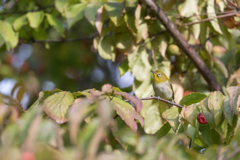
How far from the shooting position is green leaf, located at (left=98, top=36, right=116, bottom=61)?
2566mm

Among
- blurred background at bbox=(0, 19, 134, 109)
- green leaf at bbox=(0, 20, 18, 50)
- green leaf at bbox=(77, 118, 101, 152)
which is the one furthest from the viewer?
blurred background at bbox=(0, 19, 134, 109)

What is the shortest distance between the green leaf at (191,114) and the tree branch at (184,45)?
3.60 feet

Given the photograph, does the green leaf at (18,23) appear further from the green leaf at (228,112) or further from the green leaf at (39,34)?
the green leaf at (228,112)

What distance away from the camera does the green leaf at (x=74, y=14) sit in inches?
98.1

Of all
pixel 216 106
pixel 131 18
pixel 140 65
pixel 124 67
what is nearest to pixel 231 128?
pixel 216 106

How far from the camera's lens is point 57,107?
59.7 inches

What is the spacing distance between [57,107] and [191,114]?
2.61 ft

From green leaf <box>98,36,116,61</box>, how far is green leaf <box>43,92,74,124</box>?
3.51 ft

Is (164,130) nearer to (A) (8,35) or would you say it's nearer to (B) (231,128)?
(B) (231,128)

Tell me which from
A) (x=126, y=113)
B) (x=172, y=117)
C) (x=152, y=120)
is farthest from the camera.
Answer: (x=152, y=120)

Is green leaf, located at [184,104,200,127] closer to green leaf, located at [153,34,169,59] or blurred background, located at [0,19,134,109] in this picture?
green leaf, located at [153,34,169,59]

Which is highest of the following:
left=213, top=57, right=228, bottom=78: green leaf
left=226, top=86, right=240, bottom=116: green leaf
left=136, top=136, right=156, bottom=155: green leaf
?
left=136, top=136, right=156, bottom=155: green leaf

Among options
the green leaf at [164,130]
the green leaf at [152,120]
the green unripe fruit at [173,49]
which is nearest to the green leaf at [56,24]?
the green unripe fruit at [173,49]

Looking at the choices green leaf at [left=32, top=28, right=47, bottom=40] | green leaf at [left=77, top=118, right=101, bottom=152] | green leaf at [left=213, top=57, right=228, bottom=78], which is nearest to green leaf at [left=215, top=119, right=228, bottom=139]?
green leaf at [left=77, top=118, right=101, bottom=152]
